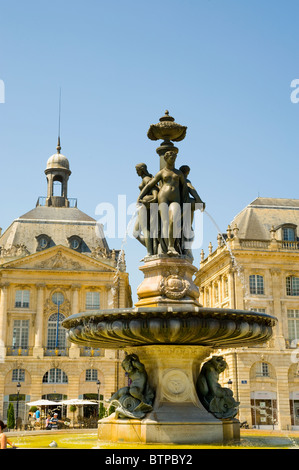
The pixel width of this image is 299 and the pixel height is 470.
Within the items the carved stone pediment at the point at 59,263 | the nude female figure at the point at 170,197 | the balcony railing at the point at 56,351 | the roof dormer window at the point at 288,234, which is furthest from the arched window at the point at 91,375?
the nude female figure at the point at 170,197

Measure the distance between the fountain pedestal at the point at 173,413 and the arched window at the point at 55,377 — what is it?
44722 mm

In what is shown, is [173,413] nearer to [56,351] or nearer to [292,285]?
[292,285]

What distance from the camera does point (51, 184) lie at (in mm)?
67812

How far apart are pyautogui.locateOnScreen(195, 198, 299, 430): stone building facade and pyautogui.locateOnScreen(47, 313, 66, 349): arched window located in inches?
571

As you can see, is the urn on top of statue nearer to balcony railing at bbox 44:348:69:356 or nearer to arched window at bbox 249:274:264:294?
arched window at bbox 249:274:264:294

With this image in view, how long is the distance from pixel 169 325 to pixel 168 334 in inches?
8.8

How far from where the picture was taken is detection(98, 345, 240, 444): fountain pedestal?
11.4m

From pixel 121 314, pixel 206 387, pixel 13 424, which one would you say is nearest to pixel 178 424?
pixel 206 387

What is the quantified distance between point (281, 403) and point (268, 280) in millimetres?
9930

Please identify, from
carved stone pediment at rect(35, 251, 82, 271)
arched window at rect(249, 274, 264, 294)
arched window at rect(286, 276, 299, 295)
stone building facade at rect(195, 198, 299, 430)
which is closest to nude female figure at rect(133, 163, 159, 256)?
stone building facade at rect(195, 198, 299, 430)

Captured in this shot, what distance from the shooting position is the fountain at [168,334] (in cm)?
1133

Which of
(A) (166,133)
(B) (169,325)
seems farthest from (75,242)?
(B) (169,325)

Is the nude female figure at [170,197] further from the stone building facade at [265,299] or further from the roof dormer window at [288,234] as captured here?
the roof dormer window at [288,234]

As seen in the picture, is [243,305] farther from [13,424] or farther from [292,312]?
[13,424]
